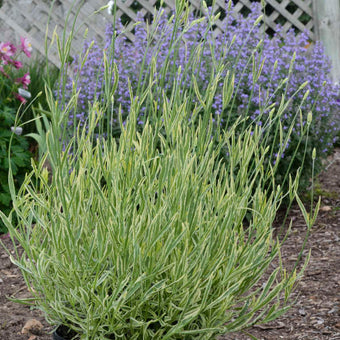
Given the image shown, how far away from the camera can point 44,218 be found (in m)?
1.82

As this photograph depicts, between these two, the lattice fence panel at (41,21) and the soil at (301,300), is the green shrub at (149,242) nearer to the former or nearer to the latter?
the soil at (301,300)

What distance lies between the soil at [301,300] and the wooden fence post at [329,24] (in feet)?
8.50

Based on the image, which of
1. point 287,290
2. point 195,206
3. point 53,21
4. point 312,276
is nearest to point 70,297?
point 195,206

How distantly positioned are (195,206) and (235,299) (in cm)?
42

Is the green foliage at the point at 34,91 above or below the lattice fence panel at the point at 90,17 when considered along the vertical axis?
below

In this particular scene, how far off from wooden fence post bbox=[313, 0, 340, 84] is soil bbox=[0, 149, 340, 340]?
2591mm

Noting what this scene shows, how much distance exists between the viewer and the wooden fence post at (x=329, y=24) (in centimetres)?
531

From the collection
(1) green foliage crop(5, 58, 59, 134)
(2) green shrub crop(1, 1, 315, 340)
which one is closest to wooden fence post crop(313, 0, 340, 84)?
(1) green foliage crop(5, 58, 59, 134)

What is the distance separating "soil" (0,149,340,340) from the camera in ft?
6.96

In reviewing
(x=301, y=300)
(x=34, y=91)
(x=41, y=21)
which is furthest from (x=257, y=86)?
(x=41, y=21)

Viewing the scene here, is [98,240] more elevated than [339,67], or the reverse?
[339,67]

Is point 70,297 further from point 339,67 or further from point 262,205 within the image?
point 339,67

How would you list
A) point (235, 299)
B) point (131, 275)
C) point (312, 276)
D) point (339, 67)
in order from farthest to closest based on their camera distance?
point (339, 67) < point (312, 276) < point (235, 299) < point (131, 275)

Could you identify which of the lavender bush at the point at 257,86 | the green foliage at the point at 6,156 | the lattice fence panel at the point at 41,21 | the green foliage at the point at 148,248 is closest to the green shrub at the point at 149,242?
the green foliage at the point at 148,248
